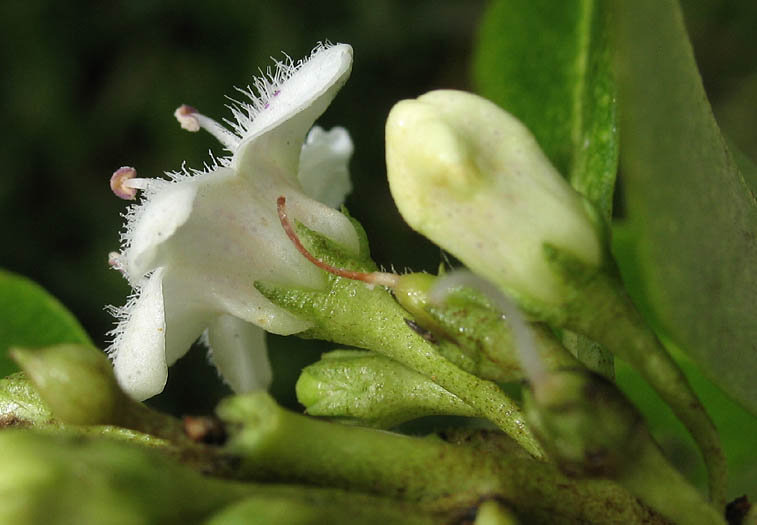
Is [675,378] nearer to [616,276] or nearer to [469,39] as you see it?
[616,276]

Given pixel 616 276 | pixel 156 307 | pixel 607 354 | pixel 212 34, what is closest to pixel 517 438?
pixel 607 354

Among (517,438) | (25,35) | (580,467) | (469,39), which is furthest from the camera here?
(469,39)

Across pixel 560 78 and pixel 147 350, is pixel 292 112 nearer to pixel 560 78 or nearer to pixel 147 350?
pixel 147 350

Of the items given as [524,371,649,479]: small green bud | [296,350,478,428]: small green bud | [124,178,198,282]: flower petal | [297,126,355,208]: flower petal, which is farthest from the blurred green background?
[524,371,649,479]: small green bud

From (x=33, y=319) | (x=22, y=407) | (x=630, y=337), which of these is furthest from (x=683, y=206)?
(x=33, y=319)

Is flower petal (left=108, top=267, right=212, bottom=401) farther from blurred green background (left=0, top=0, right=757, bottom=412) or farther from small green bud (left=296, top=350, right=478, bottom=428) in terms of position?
blurred green background (left=0, top=0, right=757, bottom=412)

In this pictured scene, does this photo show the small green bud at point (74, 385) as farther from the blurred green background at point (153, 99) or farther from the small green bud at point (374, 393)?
the blurred green background at point (153, 99)

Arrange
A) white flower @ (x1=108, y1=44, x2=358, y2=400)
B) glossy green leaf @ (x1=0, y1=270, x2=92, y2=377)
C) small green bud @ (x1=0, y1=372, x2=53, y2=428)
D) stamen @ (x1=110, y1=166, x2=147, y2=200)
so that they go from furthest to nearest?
glossy green leaf @ (x1=0, y1=270, x2=92, y2=377)
stamen @ (x1=110, y1=166, x2=147, y2=200)
white flower @ (x1=108, y1=44, x2=358, y2=400)
small green bud @ (x1=0, y1=372, x2=53, y2=428)
